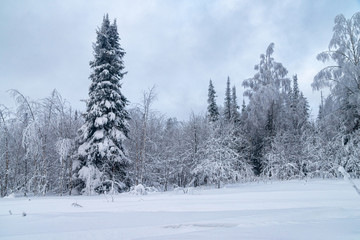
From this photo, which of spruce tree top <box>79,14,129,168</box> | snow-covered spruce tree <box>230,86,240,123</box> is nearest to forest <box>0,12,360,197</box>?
spruce tree top <box>79,14,129,168</box>

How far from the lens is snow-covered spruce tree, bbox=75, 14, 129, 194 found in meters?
12.9

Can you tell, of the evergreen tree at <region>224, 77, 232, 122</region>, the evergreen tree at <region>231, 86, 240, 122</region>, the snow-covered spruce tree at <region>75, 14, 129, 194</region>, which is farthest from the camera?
the evergreen tree at <region>224, 77, 232, 122</region>

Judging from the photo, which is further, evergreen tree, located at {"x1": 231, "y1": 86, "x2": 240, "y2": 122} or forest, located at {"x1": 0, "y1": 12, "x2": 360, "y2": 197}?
evergreen tree, located at {"x1": 231, "y1": 86, "x2": 240, "y2": 122}

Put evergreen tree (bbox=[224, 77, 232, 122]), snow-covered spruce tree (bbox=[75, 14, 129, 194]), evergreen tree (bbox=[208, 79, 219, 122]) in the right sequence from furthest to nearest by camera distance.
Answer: evergreen tree (bbox=[224, 77, 232, 122]) < evergreen tree (bbox=[208, 79, 219, 122]) < snow-covered spruce tree (bbox=[75, 14, 129, 194])

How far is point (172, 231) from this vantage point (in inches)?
128

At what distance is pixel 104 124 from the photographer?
44.5ft

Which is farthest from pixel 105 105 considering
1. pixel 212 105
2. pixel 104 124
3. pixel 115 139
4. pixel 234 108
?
pixel 234 108

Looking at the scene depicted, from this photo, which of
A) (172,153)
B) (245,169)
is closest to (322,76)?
(245,169)

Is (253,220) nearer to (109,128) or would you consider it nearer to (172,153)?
(109,128)

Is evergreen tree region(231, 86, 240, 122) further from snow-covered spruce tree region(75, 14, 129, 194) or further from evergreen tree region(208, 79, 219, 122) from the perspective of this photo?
snow-covered spruce tree region(75, 14, 129, 194)

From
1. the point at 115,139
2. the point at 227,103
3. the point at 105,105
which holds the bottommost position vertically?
the point at 115,139

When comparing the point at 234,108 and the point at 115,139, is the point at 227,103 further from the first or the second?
the point at 115,139

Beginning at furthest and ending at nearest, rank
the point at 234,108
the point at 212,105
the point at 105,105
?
the point at 234,108
the point at 212,105
the point at 105,105

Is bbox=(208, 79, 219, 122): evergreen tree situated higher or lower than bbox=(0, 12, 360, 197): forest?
higher
